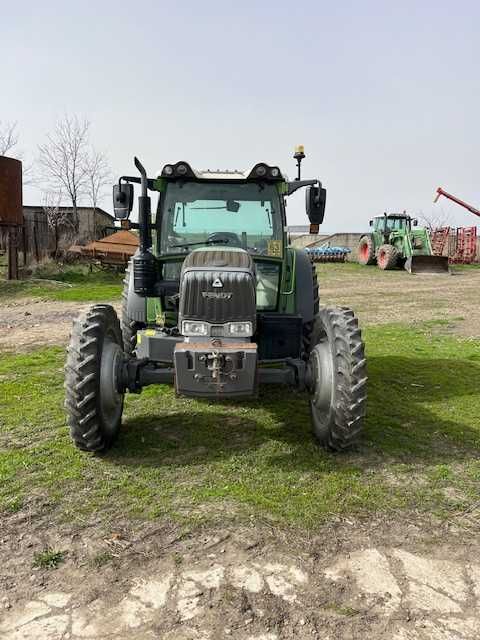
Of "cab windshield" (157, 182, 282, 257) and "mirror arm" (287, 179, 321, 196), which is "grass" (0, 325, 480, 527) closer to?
"cab windshield" (157, 182, 282, 257)

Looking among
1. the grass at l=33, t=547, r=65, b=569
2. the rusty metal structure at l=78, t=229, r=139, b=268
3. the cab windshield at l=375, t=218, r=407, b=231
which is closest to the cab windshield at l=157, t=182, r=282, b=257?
the grass at l=33, t=547, r=65, b=569

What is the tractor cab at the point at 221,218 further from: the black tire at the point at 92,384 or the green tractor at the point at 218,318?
the black tire at the point at 92,384

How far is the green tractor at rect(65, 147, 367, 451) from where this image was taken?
3664mm

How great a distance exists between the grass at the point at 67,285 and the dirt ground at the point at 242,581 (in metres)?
10.7

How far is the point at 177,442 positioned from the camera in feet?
13.5

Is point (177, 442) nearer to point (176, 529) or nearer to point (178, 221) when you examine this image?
point (176, 529)

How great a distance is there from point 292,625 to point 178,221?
3.54 metres

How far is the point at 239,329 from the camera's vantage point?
12.9 ft

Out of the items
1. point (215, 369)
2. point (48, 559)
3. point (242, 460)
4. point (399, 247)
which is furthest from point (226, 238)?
point (399, 247)

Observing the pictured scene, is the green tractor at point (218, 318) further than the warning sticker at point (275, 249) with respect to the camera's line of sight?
No

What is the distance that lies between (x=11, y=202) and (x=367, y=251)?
16269 millimetres

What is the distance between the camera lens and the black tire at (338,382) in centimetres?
367

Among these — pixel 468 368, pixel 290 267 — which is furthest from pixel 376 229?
pixel 290 267

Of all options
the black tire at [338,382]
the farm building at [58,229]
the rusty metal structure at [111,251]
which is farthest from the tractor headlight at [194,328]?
the rusty metal structure at [111,251]
